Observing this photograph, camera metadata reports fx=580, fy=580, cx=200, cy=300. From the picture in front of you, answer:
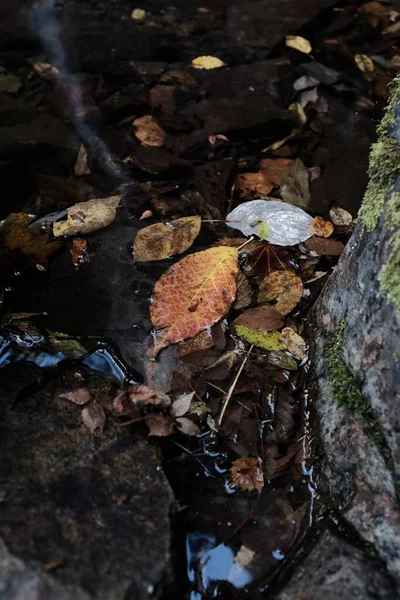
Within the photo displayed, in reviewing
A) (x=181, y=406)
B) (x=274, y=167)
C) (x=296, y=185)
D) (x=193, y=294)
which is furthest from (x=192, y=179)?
(x=181, y=406)

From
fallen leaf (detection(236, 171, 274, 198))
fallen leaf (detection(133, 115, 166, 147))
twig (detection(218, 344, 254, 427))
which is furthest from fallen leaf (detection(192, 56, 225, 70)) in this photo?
twig (detection(218, 344, 254, 427))

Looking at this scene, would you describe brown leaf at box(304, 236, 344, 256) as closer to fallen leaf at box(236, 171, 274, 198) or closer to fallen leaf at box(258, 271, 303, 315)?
fallen leaf at box(258, 271, 303, 315)

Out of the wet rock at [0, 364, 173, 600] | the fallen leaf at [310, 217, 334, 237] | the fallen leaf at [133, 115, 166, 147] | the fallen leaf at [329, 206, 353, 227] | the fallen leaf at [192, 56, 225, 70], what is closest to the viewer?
the wet rock at [0, 364, 173, 600]

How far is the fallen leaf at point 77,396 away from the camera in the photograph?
8.30 ft

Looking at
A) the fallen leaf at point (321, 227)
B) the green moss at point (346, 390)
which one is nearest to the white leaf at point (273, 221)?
the fallen leaf at point (321, 227)

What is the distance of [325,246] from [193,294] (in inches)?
35.9

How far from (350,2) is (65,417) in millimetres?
4789

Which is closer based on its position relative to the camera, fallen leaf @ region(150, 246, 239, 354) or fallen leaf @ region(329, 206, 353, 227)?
fallen leaf @ region(150, 246, 239, 354)

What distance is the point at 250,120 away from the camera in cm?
421

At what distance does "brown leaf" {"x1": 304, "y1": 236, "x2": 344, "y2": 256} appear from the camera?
3322mm

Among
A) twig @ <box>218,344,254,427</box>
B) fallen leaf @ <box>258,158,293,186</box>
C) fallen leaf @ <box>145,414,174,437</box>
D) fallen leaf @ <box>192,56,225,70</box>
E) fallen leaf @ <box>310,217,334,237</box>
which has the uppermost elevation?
fallen leaf @ <box>192,56,225,70</box>

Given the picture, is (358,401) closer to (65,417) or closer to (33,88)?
(65,417)

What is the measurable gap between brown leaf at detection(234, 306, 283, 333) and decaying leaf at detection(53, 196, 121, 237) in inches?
41.7

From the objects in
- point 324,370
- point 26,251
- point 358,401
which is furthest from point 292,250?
point 26,251
